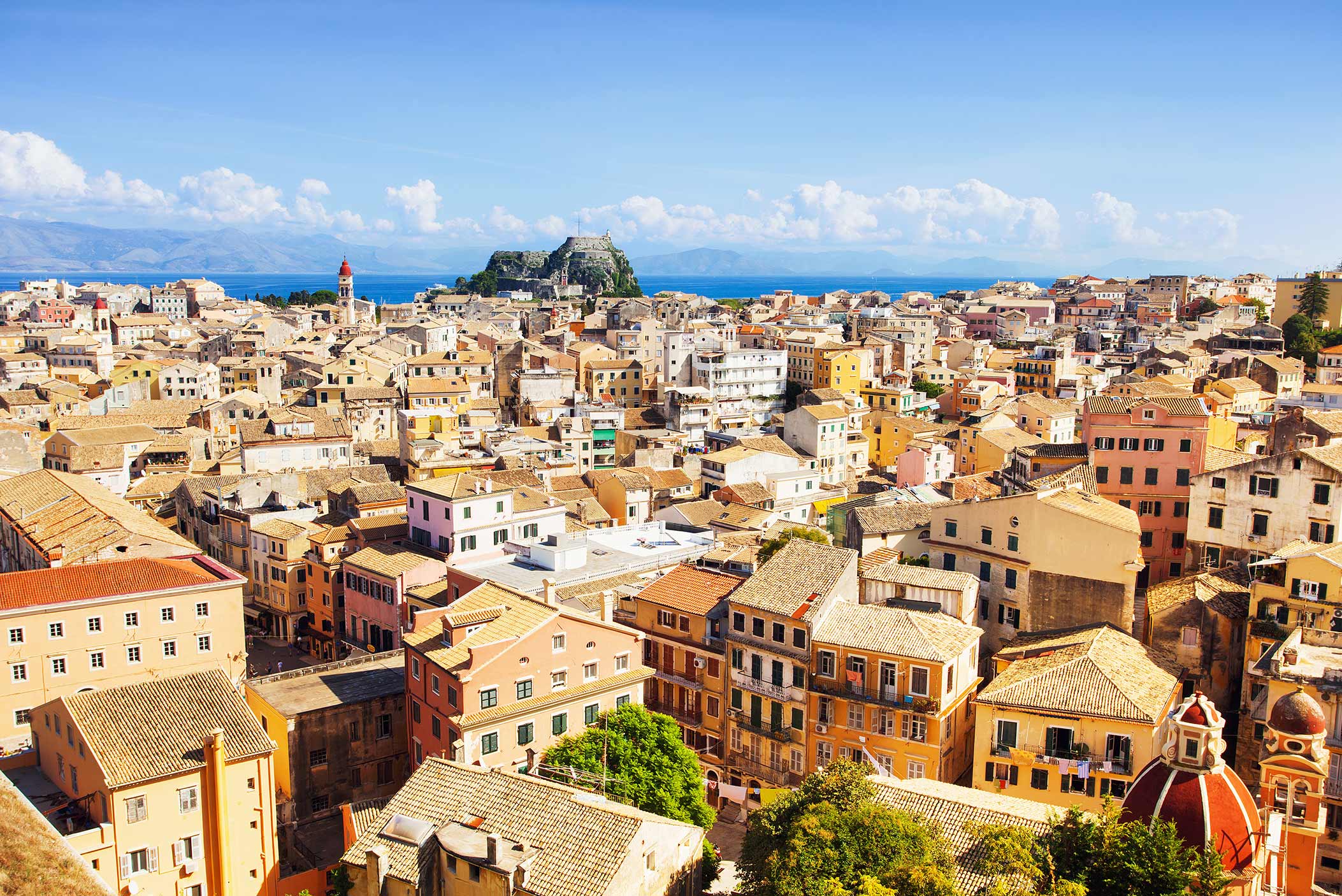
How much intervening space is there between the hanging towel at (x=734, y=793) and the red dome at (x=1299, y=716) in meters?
13.8

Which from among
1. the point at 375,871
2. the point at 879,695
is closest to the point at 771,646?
the point at 879,695

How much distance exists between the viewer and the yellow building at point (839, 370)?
279 ft

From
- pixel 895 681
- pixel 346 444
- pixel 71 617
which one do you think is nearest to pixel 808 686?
pixel 895 681

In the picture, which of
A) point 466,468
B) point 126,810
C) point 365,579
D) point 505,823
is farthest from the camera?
point 466,468

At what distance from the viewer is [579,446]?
2549 inches

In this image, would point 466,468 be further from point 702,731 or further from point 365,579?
point 702,731

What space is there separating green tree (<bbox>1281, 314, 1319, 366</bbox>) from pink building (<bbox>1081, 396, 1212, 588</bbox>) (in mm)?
52125

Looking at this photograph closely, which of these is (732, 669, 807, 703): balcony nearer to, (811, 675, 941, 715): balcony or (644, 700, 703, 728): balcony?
(811, 675, 941, 715): balcony

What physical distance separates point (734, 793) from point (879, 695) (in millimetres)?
5114

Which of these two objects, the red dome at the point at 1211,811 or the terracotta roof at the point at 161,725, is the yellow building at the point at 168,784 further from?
the red dome at the point at 1211,811

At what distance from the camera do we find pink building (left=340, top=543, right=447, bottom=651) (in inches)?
1518

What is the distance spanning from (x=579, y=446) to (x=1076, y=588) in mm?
37816

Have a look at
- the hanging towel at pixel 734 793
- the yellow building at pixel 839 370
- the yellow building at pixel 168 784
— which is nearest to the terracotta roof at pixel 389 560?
the yellow building at pixel 168 784

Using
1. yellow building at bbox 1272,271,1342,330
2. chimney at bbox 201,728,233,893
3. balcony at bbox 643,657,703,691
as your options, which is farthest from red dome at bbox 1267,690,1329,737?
yellow building at bbox 1272,271,1342,330
